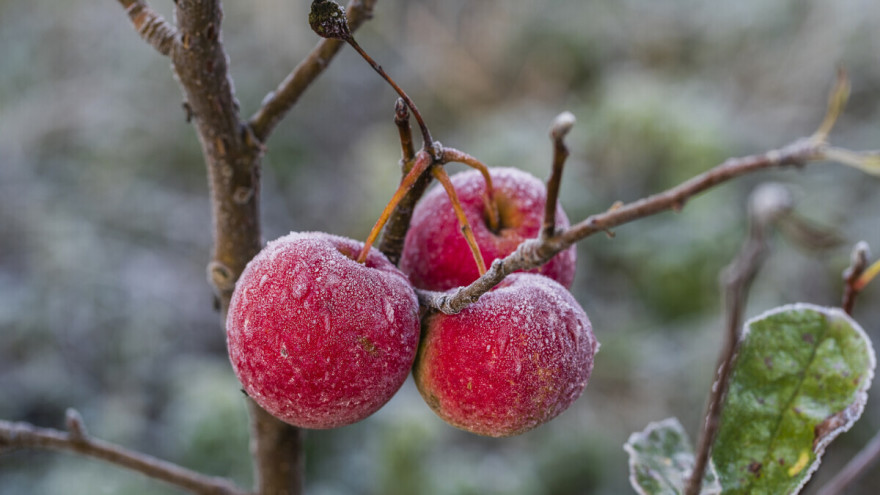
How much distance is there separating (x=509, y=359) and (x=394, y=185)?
212cm

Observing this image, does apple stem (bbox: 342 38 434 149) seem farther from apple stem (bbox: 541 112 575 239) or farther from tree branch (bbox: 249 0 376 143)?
tree branch (bbox: 249 0 376 143)

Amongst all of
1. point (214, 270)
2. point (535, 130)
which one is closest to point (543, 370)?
point (214, 270)

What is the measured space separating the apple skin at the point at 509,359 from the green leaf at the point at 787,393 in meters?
0.13

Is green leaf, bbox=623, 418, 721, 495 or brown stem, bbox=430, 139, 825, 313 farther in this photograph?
green leaf, bbox=623, 418, 721, 495

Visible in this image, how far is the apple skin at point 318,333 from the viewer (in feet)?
1.49

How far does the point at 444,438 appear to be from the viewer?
2.08 metres

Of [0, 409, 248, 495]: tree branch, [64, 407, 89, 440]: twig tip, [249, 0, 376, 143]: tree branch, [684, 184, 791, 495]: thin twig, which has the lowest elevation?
[0, 409, 248, 495]: tree branch

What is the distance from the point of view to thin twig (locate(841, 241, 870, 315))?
18.7 inches

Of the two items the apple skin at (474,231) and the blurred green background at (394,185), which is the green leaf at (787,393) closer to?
the apple skin at (474,231)

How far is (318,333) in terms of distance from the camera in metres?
0.45

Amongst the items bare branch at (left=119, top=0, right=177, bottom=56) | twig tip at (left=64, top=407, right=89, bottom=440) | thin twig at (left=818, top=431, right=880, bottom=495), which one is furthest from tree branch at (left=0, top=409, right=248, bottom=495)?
thin twig at (left=818, top=431, right=880, bottom=495)

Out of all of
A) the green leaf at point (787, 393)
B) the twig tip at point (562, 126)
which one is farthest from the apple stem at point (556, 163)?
the green leaf at point (787, 393)

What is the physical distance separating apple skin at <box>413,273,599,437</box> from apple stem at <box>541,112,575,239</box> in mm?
106

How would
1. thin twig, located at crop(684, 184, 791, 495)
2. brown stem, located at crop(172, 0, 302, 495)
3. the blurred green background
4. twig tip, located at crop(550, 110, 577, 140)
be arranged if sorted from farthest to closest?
the blurred green background
brown stem, located at crop(172, 0, 302, 495)
twig tip, located at crop(550, 110, 577, 140)
thin twig, located at crop(684, 184, 791, 495)
